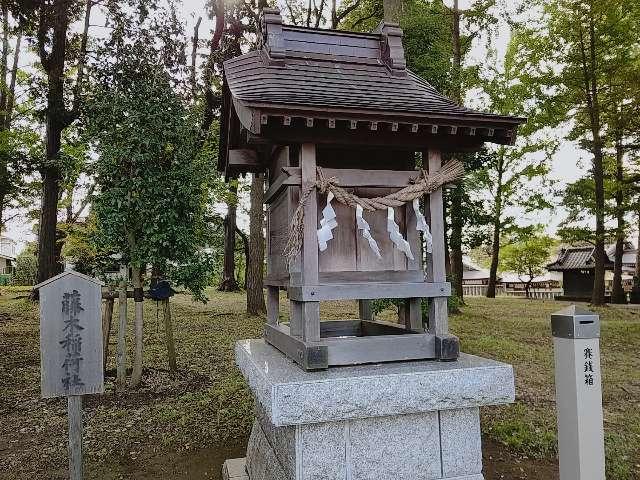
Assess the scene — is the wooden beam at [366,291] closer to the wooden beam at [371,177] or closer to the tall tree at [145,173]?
the wooden beam at [371,177]

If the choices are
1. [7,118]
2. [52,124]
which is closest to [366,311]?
[52,124]

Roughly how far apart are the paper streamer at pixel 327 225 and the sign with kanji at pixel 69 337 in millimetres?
2429

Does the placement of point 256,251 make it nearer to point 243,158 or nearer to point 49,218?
point 49,218

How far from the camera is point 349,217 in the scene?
3787mm

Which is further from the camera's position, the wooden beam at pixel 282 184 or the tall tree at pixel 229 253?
the tall tree at pixel 229 253

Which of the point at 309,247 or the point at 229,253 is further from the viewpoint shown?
the point at 229,253

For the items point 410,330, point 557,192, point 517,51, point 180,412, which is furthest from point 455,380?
point 517,51

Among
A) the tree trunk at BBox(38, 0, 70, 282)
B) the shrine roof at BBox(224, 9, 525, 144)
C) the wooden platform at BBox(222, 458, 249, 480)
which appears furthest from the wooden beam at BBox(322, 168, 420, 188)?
the tree trunk at BBox(38, 0, 70, 282)

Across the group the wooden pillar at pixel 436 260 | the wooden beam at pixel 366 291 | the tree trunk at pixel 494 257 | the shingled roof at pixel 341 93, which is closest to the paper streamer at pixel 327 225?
the wooden beam at pixel 366 291

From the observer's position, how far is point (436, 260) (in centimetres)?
375

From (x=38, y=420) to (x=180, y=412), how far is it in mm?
1919

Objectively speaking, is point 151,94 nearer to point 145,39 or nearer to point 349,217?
point 145,39

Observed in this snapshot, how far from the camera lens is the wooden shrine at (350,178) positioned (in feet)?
11.1

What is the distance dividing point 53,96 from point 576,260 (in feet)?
87.1
